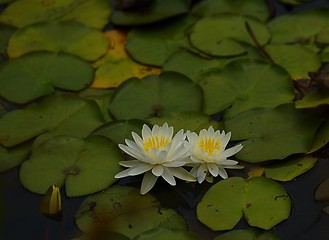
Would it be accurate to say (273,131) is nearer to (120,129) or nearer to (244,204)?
(244,204)

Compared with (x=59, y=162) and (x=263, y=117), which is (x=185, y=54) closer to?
(x=263, y=117)

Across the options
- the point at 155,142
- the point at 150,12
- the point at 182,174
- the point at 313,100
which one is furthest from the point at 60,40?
the point at 313,100

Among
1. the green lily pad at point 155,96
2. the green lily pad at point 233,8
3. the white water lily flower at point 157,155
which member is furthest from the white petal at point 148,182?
the green lily pad at point 233,8

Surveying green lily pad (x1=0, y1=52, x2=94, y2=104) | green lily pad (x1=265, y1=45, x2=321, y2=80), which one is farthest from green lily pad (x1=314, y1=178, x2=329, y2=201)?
green lily pad (x1=0, y1=52, x2=94, y2=104)

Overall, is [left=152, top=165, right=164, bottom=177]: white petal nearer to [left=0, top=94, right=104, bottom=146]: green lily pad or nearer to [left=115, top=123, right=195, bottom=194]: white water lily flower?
[left=115, top=123, right=195, bottom=194]: white water lily flower

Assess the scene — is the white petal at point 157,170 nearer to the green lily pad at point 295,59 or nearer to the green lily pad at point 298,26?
the green lily pad at point 295,59

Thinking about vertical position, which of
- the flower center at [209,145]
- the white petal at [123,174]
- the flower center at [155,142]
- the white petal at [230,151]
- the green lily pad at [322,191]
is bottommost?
the green lily pad at [322,191]
